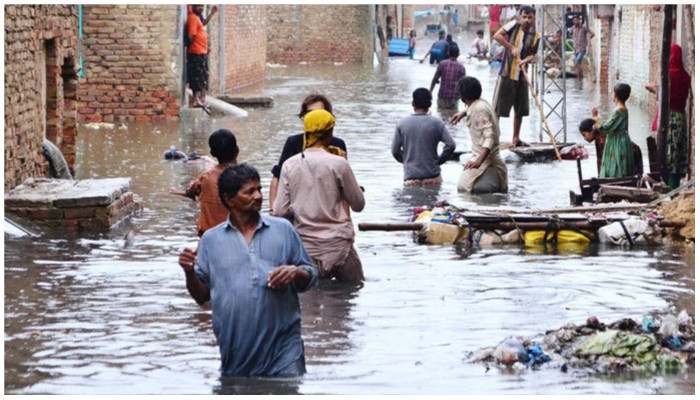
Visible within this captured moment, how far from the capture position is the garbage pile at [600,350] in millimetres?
7402

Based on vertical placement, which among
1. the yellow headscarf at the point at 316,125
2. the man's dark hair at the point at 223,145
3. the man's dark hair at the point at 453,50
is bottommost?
the man's dark hair at the point at 223,145

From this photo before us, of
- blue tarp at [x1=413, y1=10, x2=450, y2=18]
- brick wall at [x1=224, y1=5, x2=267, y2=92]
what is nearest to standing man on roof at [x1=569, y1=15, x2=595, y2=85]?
brick wall at [x1=224, y1=5, x2=267, y2=92]

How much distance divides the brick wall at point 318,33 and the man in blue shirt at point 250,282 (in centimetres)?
3966

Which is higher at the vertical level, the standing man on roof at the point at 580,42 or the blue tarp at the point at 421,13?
the blue tarp at the point at 421,13

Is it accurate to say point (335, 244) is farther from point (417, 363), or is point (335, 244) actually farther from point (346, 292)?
point (417, 363)

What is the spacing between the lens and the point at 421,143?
14.0 m

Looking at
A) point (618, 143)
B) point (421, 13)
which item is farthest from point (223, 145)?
point (421, 13)

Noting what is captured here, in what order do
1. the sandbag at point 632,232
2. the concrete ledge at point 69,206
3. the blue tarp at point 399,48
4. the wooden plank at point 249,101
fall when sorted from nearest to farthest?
1. the sandbag at point 632,232
2. the concrete ledge at point 69,206
3. the wooden plank at point 249,101
4. the blue tarp at point 399,48

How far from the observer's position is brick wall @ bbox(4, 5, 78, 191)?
42.2 ft

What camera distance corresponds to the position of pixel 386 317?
884cm

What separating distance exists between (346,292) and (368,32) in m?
37.7

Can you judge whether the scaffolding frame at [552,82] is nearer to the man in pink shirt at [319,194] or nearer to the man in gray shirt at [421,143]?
the man in gray shirt at [421,143]

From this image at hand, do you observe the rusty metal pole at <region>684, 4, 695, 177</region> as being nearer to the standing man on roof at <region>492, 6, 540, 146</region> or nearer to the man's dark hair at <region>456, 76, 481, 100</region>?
the man's dark hair at <region>456, 76, 481, 100</region>

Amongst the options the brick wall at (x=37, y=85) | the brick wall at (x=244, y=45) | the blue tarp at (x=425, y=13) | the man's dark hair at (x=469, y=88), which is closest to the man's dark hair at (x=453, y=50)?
the brick wall at (x=244, y=45)
